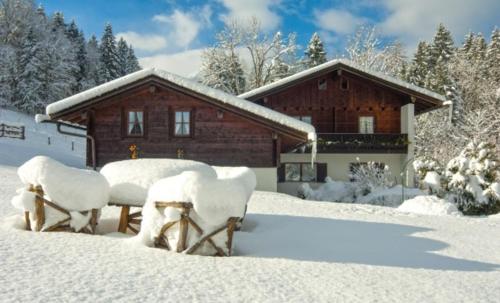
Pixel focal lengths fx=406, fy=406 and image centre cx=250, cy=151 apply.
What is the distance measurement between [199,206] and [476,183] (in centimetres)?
1369

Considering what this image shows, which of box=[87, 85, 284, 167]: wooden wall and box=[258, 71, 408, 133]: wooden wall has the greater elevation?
A: box=[258, 71, 408, 133]: wooden wall

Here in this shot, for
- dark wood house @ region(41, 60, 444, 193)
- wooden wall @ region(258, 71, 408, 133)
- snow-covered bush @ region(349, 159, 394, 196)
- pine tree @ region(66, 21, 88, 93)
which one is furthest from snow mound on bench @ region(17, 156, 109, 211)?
pine tree @ region(66, 21, 88, 93)

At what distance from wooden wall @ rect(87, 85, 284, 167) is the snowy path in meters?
8.79

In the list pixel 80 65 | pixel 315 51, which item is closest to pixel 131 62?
pixel 80 65

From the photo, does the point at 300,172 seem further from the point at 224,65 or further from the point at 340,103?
the point at 224,65

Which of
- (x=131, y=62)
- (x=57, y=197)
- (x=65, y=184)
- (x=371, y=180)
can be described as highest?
(x=131, y=62)

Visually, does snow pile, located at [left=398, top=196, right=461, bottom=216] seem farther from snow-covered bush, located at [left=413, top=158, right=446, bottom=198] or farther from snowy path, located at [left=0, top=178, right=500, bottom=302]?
snowy path, located at [left=0, top=178, right=500, bottom=302]

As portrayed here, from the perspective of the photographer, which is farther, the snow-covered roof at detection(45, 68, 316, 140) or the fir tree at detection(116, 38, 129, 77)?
the fir tree at detection(116, 38, 129, 77)

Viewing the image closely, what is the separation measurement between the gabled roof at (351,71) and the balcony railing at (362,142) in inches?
103

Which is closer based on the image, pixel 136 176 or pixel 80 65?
pixel 136 176

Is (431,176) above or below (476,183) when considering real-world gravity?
above

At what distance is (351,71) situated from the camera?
78.4 feet

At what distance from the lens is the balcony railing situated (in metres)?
23.6

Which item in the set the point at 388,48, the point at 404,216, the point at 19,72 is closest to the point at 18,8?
the point at 19,72
